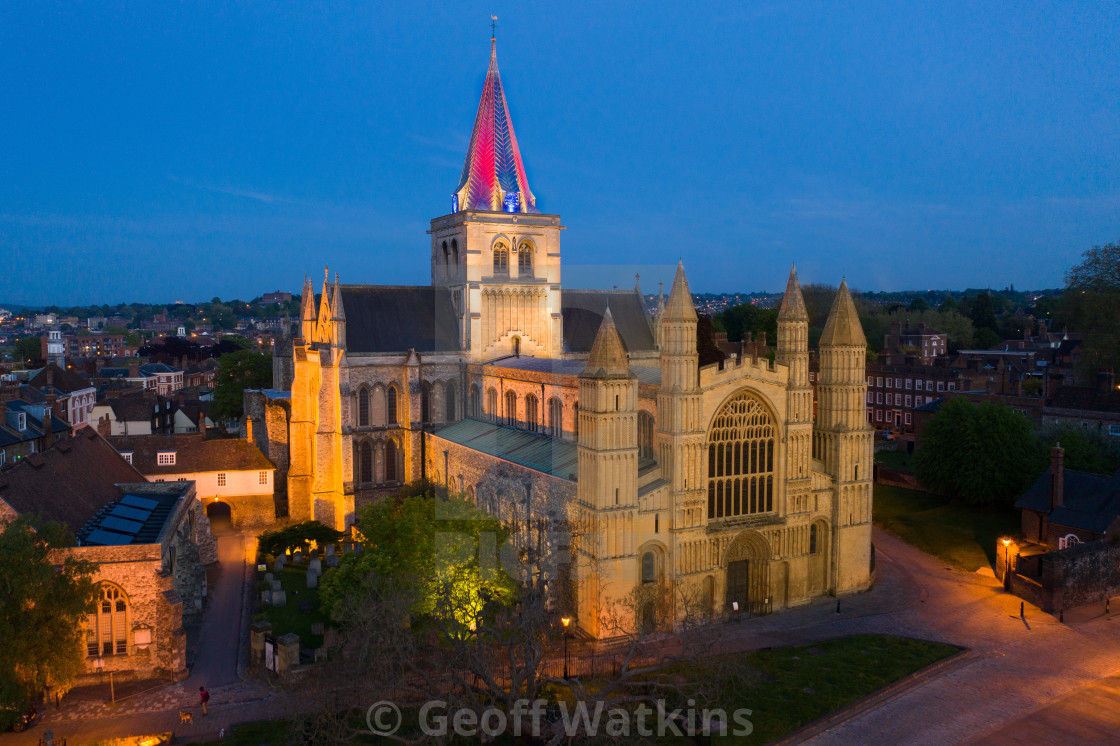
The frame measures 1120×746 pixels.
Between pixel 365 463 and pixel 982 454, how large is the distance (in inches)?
1390

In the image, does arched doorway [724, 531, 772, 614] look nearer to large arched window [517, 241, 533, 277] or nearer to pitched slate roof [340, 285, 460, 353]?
pitched slate roof [340, 285, 460, 353]

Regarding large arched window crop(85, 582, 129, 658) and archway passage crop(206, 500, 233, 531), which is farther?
archway passage crop(206, 500, 233, 531)

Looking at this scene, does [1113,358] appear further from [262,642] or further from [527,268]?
[262,642]

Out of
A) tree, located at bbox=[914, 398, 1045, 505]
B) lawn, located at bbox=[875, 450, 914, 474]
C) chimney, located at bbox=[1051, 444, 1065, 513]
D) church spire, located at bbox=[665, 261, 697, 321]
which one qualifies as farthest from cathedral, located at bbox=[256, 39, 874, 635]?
lawn, located at bbox=[875, 450, 914, 474]

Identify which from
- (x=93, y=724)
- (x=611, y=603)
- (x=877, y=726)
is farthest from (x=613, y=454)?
(x=93, y=724)

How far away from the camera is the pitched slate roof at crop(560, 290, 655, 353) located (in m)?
51.1

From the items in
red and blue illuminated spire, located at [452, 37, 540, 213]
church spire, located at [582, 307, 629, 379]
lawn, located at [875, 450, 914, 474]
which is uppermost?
red and blue illuminated spire, located at [452, 37, 540, 213]

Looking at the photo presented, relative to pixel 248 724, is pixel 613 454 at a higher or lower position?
higher

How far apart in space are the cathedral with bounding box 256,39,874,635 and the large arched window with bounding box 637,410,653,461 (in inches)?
4.0

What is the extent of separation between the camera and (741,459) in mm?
33000

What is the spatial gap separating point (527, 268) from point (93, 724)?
3242 cm

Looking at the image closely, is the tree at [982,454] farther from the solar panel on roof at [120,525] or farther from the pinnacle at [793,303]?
the solar panel on roof at [120,525]

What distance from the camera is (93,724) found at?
24.1 metres

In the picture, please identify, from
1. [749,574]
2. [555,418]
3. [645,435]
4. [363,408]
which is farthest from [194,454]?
[749,574]
